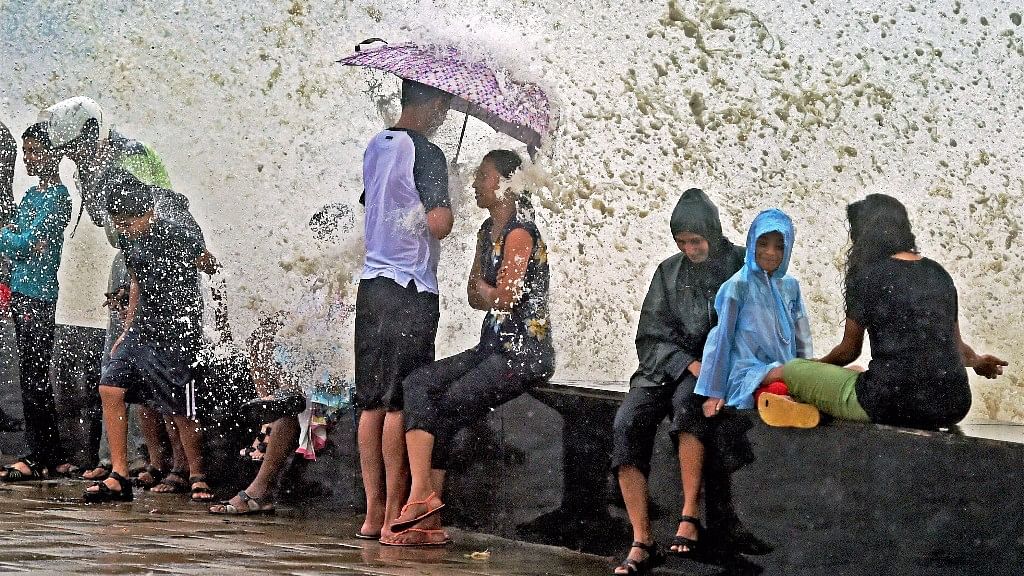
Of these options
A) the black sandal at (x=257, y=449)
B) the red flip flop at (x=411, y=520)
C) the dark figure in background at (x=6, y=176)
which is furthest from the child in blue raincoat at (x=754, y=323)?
the dark figure in background at (x=6, y=176)

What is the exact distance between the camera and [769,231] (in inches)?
230

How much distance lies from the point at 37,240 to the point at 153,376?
1283 mm

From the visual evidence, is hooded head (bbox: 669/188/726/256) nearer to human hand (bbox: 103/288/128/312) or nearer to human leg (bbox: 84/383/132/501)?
human leg (bbox: 84/383/132/501)

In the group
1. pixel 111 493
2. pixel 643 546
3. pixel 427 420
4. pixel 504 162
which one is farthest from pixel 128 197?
pixel 643 546

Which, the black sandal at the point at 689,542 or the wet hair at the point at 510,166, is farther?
the wet hair at the point at 510,166

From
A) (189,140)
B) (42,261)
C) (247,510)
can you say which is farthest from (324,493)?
(189,140)

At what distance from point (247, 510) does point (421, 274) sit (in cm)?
166

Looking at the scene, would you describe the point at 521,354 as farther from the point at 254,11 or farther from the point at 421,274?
the point at 254,11

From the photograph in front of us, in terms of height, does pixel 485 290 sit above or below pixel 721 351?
above

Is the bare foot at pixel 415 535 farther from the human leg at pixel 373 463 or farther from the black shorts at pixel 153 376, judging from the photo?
the black shorts at pixel 153 376

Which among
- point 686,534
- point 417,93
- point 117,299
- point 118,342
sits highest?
point 417,93

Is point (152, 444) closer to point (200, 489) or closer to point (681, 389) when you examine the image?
point (200, 489)

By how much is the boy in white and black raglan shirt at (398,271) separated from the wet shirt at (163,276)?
5.41 ft

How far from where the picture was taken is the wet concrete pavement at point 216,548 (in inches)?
217
